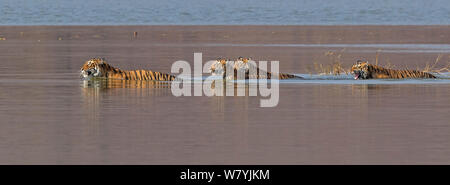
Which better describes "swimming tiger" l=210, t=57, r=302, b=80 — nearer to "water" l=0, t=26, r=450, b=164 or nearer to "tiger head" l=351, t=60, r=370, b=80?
"water" l=0, t=26, r=450, b=164

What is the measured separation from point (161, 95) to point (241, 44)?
34483 mm

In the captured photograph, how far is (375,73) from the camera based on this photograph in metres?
31.6

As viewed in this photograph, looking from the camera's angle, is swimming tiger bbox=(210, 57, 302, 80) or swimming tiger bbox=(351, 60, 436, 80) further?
swimming tiger bbox=(351, 60, 436, 80)

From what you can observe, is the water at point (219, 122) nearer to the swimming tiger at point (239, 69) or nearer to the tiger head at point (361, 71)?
the tiger head at point (361, 71)

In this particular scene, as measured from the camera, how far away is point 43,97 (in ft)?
81.5
